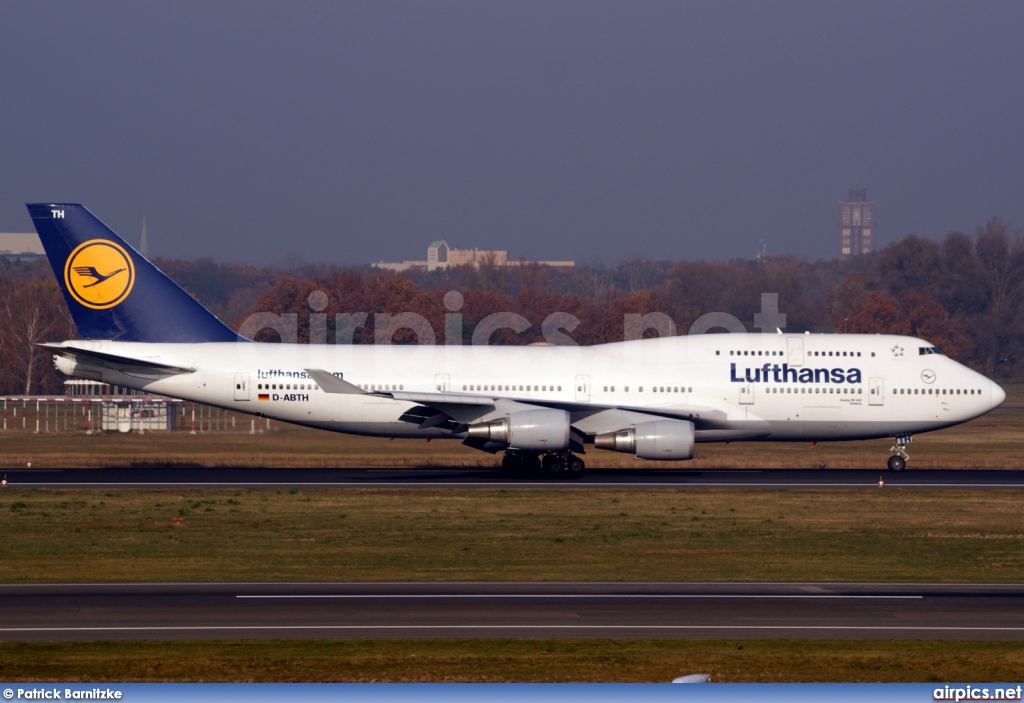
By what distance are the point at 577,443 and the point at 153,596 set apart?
17.7 m

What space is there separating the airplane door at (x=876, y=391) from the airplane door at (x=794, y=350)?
2.15 meters

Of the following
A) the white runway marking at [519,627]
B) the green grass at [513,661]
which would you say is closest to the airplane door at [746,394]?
the white runway marking at [519,627]

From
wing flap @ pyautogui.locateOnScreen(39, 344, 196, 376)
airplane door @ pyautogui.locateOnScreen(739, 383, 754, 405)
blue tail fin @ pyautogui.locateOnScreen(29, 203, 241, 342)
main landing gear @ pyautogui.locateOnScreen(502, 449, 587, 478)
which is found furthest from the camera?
airplane door @ pyautogui.locateOnScreen(739, 383, 754, 405)

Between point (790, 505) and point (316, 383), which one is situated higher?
point (316, 383)

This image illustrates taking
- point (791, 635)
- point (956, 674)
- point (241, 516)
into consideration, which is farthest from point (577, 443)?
point (956, 674)

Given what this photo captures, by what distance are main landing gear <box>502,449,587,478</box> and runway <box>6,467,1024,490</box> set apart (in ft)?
1.27

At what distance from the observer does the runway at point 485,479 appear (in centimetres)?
3055

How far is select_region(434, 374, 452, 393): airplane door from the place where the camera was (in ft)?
113

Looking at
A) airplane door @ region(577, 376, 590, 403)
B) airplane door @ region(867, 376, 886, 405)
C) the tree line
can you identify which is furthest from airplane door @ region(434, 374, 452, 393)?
the tree line

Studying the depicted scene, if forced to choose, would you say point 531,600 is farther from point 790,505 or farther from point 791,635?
point 790,505

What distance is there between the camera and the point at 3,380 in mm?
79250

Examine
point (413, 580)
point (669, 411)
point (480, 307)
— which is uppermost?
point (480, 307)

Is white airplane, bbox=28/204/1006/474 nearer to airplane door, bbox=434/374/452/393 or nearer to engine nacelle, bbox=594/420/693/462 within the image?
airplane door, bbox=434/374/452/393

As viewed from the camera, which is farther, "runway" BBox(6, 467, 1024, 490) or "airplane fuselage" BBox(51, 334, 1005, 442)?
"airplane fuselage" BBox(51, 334, 1005, 442)
